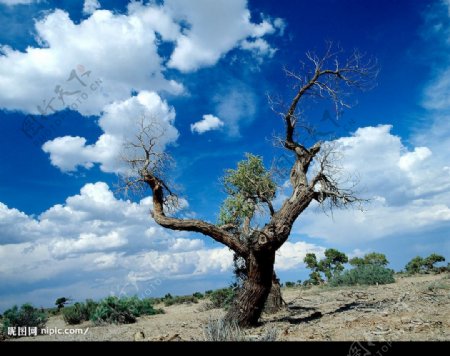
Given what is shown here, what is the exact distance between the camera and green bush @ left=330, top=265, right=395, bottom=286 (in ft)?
85.3

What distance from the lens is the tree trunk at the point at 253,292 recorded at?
36.2 ft

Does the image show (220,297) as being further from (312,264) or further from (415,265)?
(415,265)

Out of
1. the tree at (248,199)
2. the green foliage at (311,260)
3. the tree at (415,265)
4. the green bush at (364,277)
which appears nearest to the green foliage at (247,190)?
the tree at (248,199)

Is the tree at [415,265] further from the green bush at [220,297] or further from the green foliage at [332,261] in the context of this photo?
the green bush at [220,297]

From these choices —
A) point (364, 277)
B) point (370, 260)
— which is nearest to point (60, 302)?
point (364, 277)

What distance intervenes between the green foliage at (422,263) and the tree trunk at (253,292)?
32191 millimetres

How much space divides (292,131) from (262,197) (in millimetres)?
4446

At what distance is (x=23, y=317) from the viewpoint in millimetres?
16578

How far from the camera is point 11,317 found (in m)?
16.7

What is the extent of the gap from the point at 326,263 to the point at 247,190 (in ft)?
74.7

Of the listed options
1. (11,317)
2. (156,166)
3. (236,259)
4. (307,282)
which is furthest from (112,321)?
(307,282)

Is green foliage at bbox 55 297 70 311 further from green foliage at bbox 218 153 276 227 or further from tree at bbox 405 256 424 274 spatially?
tree at bbox 405 256 424 274

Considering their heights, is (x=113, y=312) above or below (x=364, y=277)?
above
